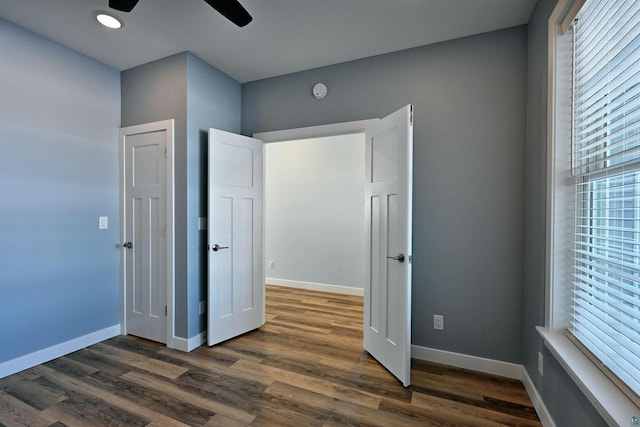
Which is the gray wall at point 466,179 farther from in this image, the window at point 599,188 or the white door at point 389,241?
the window at point 599,188

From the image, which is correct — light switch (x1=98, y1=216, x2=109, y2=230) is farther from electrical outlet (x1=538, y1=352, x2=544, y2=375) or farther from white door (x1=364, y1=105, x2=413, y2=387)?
electrical outlet (x1=538, y1=352, x2=544, y2=375)

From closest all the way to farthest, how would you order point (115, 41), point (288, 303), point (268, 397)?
point (268, 397) → point (115, 41) → point (288, 303)

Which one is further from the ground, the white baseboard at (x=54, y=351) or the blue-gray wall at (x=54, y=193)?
the blue-gray wall at (x=54, y=193)

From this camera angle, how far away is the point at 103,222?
2859mm

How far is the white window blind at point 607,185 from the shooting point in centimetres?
113

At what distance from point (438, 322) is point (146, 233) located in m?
2.87

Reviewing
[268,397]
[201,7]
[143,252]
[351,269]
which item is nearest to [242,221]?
[143,252]

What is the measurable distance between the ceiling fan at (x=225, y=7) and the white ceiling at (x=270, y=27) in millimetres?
308

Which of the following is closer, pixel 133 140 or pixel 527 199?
pixel 527 199

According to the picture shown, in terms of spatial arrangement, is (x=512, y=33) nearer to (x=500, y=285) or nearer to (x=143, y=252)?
(x=500, y=285)

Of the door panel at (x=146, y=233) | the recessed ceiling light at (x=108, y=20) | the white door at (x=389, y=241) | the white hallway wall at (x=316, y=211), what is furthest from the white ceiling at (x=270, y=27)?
the white hallway wall at (x=316, y=211)

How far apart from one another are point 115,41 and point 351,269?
382 centimetres

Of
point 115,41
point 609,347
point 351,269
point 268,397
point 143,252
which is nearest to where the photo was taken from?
point 609,347

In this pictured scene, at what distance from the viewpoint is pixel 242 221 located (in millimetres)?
2996
